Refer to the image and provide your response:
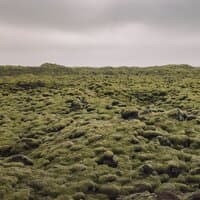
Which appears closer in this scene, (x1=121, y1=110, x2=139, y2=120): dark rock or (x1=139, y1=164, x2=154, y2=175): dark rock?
(x1=139, y1=164, x2=154, y2=175): dark rock

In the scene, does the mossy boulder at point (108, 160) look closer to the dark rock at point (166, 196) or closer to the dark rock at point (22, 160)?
the dark rock at point (22, 160)

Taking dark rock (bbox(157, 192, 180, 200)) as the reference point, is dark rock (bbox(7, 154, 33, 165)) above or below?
below

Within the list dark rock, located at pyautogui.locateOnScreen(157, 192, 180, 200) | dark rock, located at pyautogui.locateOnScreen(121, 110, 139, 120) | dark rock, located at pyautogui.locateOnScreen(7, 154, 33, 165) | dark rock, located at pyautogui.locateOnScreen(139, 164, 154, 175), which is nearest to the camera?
dark rock, located at pyautogui.locateOnScreen(157, 192, 180, 200)

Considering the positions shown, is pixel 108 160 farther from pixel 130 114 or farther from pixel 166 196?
pixel 130 114

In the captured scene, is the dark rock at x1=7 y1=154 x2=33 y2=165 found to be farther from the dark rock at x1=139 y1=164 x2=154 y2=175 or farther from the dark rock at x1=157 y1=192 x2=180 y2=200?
the dark rock at x1=157 y1=192 x2=180 y2=200

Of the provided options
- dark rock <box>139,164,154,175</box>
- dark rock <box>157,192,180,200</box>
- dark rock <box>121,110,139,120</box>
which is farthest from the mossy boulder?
dark rock <box>121,110,139,120</box>

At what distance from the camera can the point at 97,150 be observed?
115 ft

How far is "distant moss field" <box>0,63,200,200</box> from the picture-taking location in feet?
90.8

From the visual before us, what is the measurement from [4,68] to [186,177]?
10316cm

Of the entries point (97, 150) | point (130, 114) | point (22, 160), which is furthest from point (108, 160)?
point (130, 114)

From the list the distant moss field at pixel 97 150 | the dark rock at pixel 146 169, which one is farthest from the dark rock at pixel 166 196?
the dark rock at pixel 146 169

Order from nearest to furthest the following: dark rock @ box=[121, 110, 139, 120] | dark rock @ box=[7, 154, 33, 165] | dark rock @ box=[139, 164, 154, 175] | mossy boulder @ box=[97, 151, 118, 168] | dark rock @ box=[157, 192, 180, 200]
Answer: dark rock @ box=[157, 192, 180, 200], dark rock @ box=[139, 164, 154, 175], mossy boulder @ box=[97, 151, 118, 168], dark rock @ box=[7, 154, 33, 165], dark rock @ box=[121, 110, 139, 120]

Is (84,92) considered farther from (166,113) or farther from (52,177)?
(52,177)

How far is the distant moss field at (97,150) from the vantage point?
90.8ft
